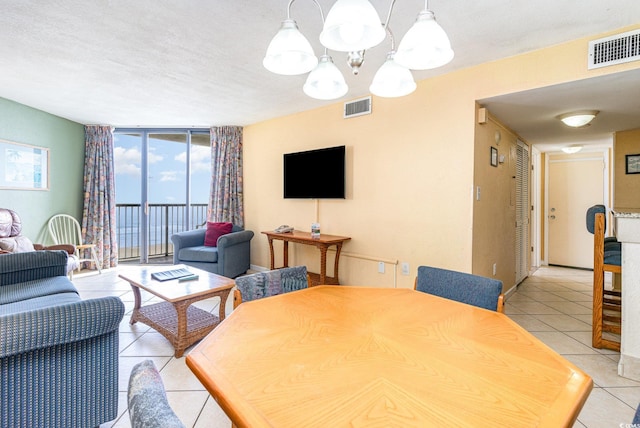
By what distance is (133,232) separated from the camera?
19.3 feet

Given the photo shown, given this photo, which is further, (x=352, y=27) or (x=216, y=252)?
(x=216, y=252)

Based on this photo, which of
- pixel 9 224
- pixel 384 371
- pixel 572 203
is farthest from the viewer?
pixel 572 203

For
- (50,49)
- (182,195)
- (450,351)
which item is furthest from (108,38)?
(182,195)

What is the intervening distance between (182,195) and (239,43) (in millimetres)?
3744

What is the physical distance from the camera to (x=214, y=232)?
15.1 feet

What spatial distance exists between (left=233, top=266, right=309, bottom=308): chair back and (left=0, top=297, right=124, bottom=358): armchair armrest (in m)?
0.57

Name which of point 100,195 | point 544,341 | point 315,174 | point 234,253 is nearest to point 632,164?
point 544,341

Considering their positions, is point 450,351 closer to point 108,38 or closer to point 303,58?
point 303,58

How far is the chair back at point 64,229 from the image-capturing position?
4.62 meters

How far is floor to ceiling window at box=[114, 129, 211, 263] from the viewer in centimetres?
536

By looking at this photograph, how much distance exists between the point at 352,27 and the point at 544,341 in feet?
9.44

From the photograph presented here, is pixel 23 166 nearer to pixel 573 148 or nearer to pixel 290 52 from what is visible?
pixel 290 52

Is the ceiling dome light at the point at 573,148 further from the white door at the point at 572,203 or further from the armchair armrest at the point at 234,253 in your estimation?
the armchair armrest at the point at 234,253

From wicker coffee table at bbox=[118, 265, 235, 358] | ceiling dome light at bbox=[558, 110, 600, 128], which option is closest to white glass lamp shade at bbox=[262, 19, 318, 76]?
wicker coffee table at bbox=[118, 265, 235, 358]
